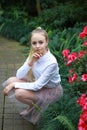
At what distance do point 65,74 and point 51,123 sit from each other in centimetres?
217

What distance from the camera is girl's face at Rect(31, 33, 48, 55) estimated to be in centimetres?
505

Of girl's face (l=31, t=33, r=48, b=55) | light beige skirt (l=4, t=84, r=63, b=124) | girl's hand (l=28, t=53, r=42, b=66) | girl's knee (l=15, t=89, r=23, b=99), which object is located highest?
girl's face (l=31, t=33, r=48, b=55)

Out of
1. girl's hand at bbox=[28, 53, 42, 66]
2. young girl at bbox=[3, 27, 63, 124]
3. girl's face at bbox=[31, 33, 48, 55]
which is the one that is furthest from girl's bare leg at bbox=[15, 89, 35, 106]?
girl's face at bbox=[31, 33, 48, 55]

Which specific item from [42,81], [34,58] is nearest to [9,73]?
[34,58]

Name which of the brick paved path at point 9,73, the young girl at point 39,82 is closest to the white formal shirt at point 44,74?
the young girl at point 39,82

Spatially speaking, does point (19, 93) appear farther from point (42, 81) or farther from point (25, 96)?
point (42, 81)

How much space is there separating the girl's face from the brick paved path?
0.99m

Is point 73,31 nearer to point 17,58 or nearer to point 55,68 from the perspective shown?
point 17,58

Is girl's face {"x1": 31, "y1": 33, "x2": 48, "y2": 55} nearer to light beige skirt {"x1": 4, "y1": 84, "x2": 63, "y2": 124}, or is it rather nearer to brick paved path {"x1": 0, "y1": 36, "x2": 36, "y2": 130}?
light beige skirt {"x1": 4, "y1": 84, "x2": 63, "y2": 124}

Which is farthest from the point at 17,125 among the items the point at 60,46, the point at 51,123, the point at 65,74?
the point at 60,46

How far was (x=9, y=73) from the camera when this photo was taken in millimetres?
7723

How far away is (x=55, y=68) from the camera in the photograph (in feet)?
16.6

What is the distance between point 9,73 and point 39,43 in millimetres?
2758

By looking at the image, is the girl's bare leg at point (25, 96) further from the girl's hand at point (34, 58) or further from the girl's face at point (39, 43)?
the girl's face at point (39, 43)
